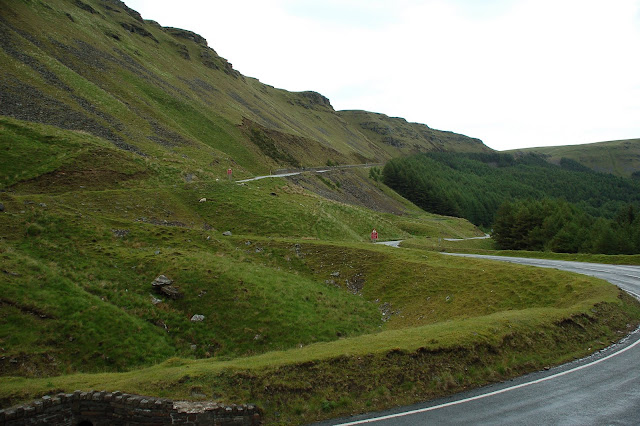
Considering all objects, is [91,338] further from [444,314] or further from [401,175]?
[401,175]

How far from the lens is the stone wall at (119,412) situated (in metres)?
11.1

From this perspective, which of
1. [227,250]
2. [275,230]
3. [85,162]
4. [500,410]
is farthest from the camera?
[85,162]

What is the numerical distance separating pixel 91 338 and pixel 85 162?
32301 mm

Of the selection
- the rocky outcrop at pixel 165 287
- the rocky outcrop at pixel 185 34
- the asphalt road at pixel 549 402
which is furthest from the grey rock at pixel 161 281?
the rocky outcrop at pixel 185 34

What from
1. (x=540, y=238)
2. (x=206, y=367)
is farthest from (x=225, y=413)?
(x=540, y=238)

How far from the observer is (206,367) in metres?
13.4

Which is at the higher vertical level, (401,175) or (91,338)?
(401,175)

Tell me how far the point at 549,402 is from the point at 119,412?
45.2 feet

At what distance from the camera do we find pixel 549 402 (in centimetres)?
1128

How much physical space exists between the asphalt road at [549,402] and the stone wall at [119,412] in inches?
126

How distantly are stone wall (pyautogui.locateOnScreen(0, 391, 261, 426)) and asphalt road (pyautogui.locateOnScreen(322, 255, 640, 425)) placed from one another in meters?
3.20

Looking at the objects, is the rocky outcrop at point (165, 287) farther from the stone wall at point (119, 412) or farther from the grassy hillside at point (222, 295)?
the stone wall at point (119, 412)

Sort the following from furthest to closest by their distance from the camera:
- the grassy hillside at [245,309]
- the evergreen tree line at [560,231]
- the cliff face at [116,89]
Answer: the evergreen tree line at [560,231]
the cliff face at [116,89]
the grassy hillside at [245,309]

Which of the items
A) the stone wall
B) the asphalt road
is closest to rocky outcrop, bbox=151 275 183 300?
the stone wall
